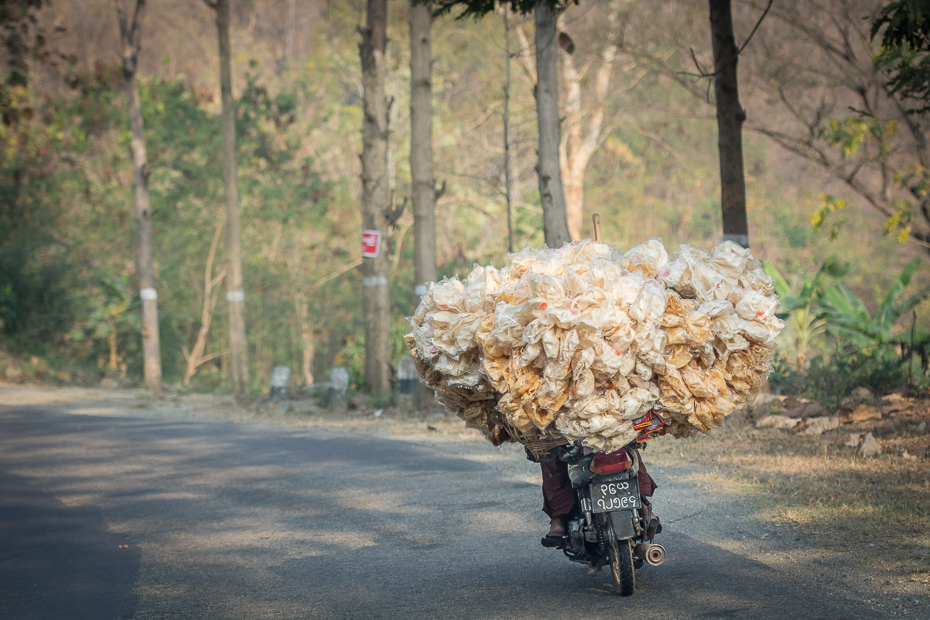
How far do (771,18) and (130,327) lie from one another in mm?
19920

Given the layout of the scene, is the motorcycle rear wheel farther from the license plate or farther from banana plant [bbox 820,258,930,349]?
banana plant [bbox 820,258,930,349]

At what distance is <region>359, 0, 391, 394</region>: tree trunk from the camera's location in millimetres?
15680

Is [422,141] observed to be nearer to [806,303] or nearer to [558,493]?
[806,303]

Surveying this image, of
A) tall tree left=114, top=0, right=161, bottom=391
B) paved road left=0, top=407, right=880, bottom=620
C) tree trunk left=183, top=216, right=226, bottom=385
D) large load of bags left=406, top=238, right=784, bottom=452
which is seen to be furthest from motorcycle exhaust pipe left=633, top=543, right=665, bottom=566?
tree trunk left=183, top=216, right=226, bottom=385

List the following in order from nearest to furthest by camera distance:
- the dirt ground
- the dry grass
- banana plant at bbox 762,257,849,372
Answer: the dirt ground, the dry grass, banana plant at bbox 762,257,849,372

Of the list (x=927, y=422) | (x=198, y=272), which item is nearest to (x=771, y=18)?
(x=927, y=422)

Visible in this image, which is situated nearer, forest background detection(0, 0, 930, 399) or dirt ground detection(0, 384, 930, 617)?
dirt ground detection(0, 384, 930, 617)

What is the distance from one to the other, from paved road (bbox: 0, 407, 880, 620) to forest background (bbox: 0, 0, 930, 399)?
299 inches

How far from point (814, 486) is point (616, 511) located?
11.2ft

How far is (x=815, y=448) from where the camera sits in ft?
29.9

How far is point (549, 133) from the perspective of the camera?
12172 mm

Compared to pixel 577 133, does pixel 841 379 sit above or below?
below

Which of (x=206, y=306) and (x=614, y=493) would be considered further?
(x=206, y=306)

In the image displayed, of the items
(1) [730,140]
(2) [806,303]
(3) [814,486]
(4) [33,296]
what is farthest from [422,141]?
(4) [33,296]
